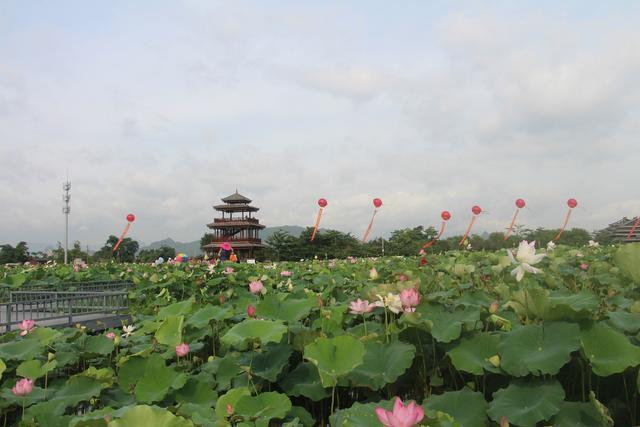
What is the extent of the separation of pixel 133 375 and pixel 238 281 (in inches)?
164

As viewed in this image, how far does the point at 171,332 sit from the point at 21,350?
0.76 m

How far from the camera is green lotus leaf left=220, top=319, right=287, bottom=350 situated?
162cm

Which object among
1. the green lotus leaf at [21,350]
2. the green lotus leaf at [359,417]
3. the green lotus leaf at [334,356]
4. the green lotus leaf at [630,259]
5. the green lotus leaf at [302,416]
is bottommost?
the green lotus leaf at [302,416]

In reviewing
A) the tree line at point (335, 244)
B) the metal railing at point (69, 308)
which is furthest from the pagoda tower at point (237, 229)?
the metal railing at point (69, 308)

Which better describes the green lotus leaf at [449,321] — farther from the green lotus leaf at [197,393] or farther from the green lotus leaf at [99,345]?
the green lotus leaf at [99,345]

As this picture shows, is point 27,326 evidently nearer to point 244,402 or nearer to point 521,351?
point 244,402

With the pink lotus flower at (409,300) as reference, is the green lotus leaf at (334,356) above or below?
below

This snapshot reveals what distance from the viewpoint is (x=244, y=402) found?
1.44m

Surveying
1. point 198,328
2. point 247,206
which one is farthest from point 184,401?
point 247,206

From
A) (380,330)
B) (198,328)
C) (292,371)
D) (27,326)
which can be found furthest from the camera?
(27,326)

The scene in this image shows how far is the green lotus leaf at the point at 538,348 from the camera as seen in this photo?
3.90 feet

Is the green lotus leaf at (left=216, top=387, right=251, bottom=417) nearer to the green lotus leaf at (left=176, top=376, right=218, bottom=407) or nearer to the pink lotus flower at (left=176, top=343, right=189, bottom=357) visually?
the green lotus leaf at (left=176, top=376, right=218, bottom=407)

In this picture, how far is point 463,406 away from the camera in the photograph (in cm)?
127

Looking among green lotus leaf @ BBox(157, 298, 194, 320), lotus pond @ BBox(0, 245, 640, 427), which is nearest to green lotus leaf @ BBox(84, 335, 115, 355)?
lotus pond @ BBox(0, 245, 640, 427)
